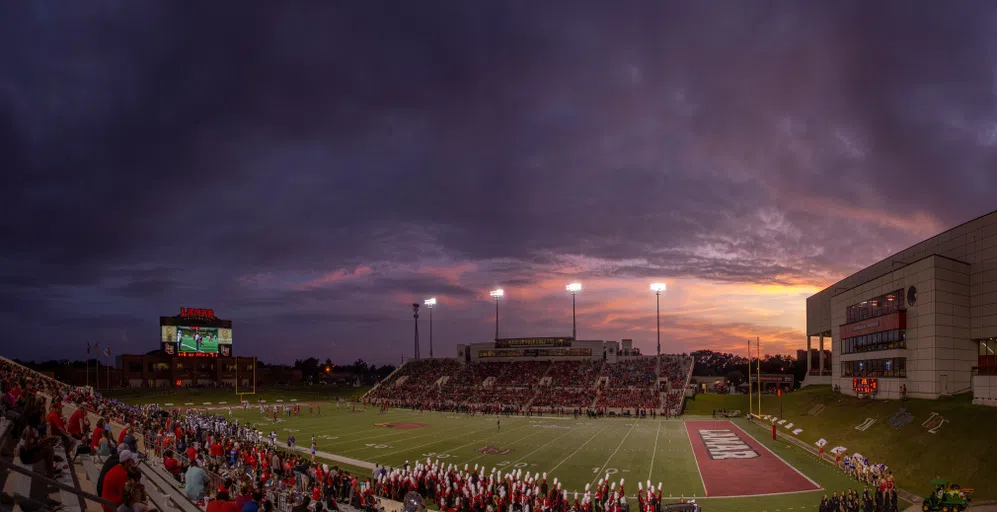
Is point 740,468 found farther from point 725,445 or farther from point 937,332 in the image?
point 937,332

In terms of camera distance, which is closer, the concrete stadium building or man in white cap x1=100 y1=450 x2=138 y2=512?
man in white cap x1=100 y1=450 x2=138 y2=512

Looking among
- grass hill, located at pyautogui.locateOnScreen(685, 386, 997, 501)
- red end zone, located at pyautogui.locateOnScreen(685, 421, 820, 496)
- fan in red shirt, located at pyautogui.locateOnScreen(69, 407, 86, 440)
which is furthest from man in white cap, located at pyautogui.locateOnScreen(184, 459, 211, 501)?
grass hill, located at pyautogui.locateOnScreen(685, 386, 997, 501)

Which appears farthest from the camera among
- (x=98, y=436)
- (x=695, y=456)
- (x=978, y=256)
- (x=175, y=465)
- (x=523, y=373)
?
(x=523, y=373)

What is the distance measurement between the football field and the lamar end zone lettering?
0.23ft

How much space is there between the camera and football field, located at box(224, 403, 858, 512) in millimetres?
28827

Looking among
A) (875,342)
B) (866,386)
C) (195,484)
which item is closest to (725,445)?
(866,386)

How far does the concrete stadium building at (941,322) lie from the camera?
37.2 metres

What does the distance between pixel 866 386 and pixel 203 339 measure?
8973 cm

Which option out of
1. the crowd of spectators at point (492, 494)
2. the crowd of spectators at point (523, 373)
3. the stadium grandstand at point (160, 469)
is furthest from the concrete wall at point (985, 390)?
the crowd of spectators at point (523, 373)

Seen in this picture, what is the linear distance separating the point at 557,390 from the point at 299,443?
3920 centimetres

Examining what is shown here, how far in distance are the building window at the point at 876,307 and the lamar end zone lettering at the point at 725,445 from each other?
48.3 feet

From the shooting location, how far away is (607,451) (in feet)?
128

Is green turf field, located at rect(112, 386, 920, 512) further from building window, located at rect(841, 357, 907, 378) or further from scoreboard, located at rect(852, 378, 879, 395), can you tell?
scoreboard, located at rect(852, 378, 879, 395)

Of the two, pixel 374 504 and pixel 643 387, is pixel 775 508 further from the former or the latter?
pixel 643 387
